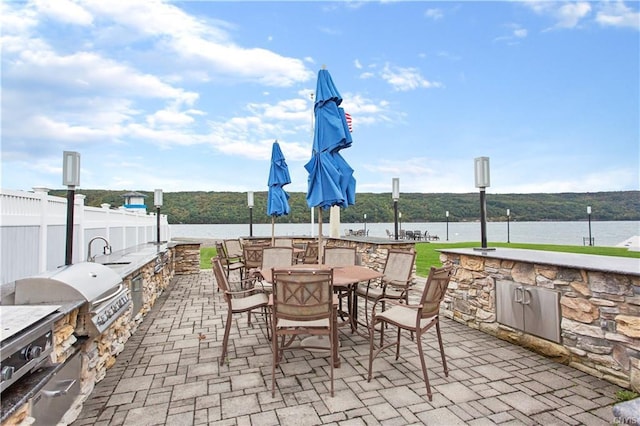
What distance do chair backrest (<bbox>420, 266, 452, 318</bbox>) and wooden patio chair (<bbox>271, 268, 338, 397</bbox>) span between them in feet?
2.42

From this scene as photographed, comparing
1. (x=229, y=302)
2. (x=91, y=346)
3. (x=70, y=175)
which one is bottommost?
(x=91, y=346)

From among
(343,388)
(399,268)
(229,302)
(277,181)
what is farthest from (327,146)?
(277,181)

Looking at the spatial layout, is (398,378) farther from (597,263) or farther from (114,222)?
(114,222)

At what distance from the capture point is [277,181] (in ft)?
24.2

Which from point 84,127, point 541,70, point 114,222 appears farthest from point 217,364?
point 541,70

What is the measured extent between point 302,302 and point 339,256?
213 cm

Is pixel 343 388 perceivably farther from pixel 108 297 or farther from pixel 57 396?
pixel 108 297

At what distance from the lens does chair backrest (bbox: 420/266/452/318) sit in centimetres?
250

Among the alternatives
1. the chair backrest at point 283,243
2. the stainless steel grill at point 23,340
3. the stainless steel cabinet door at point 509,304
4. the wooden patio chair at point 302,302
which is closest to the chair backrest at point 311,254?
the chair backrest at point 283,243

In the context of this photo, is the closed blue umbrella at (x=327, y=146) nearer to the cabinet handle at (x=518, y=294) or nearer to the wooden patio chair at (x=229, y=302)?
the wooden patio chair at (x=229, y=302)

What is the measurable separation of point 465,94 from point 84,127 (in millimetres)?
14175

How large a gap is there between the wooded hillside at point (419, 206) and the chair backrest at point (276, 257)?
18.1m

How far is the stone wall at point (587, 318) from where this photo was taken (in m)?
A: 2.45

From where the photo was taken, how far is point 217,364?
9.84 ft
